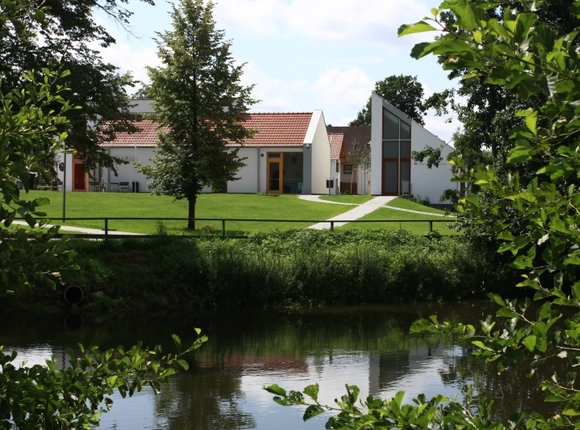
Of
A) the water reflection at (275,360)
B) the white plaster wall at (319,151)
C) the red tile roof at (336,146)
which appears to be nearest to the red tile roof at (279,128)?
the white plaster wall at (319,151)

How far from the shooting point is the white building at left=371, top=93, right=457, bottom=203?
163ft

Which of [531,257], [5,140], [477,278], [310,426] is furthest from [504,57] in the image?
[477,278]

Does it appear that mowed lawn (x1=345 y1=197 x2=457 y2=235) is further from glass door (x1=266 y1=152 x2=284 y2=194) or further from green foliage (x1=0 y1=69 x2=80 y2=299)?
green foliage (x1=0 y1=69 x2=80 y2=299)

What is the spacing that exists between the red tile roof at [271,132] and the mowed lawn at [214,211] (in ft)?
15.4

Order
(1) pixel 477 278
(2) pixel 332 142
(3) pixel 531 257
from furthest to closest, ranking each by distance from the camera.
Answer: (2) pixel 332 142
(1) pixel 477 278
(3) pixel 531 257

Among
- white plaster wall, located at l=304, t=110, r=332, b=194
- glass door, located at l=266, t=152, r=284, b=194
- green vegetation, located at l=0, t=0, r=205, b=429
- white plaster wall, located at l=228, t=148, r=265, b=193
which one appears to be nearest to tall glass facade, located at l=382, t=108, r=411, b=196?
white plaster wall, located at l=304, t=110, r=332, b=194

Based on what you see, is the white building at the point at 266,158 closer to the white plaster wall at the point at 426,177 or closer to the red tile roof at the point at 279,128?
the red tile roof at the point at 279,128

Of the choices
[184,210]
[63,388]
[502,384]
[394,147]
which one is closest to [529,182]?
[63,388]

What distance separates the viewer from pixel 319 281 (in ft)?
83.5

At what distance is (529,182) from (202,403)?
12602 mm

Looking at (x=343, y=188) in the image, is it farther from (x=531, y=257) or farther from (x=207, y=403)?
(x=531, y=257)

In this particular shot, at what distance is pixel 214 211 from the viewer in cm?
3806

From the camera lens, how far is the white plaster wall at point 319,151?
5034cm

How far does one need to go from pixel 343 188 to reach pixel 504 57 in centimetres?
6030
